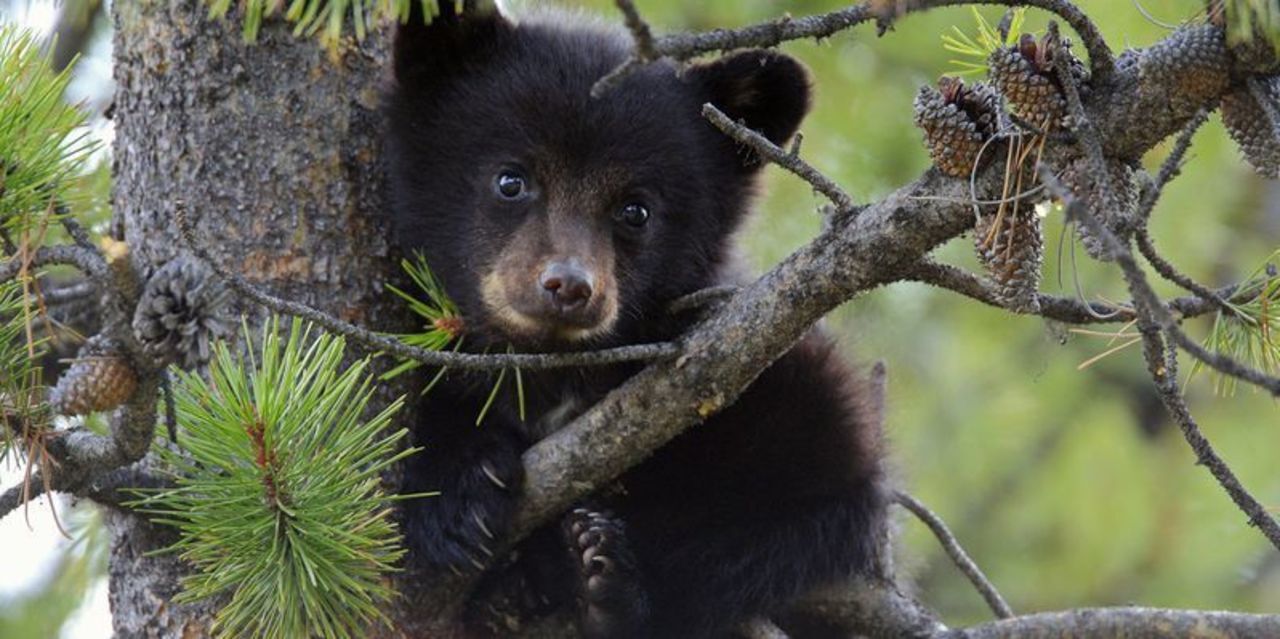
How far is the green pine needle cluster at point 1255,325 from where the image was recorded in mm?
2836

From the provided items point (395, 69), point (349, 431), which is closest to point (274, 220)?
point (395, 69)

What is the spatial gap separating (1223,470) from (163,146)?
235 cm

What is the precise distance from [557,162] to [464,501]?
35.7 inches

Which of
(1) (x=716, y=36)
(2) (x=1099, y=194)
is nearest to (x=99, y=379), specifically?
(1) (x=716, y=36)

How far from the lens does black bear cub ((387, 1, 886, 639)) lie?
12.9ft

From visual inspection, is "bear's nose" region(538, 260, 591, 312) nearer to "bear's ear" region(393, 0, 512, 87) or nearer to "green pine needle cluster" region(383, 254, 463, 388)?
"green pine needle cluster" region(383, 254, 463, 388)

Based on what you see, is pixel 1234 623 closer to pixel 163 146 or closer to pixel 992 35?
pixel 992 35

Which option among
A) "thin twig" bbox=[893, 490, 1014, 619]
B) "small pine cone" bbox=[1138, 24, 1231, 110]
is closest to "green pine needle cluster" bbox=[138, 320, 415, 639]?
"small pine cone" bbox=[1138, 24, 1231, 110]

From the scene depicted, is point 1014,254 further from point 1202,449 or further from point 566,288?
point 566,288

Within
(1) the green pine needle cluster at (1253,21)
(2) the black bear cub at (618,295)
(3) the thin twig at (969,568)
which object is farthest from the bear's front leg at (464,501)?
(1) the green pine needle cluster at (1253,21)

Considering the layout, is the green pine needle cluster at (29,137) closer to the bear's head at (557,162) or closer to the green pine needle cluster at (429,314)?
the green pine needle cluster at (429,314)

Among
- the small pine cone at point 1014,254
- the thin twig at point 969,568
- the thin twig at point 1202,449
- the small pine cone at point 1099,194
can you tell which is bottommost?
the thin twig at point 969,568

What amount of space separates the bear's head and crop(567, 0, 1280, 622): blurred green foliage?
200 cm

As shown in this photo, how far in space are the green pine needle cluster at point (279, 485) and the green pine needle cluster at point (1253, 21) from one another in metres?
1.45
